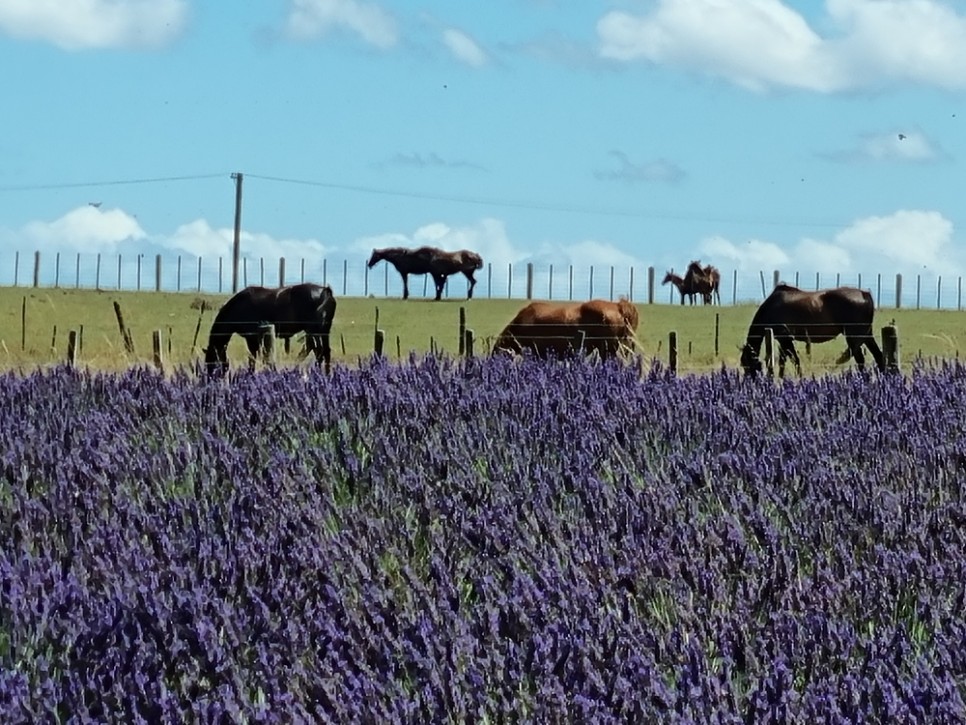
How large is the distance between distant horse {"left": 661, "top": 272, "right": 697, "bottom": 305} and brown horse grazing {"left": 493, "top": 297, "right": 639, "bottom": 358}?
3544 cm

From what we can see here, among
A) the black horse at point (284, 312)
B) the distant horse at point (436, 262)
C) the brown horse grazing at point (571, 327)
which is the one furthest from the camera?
the distant horse at point (436, 262)

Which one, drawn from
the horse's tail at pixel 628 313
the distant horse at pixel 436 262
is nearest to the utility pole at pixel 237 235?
the distant horse at pixel 436 262

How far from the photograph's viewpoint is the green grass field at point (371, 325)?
23.0m

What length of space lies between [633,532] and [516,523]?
0.28 meters

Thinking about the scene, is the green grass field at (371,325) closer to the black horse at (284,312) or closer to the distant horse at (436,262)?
the black horse at (284,312)

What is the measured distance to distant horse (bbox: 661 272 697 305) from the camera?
169ft

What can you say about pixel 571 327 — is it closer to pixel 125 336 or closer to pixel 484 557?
pixel 125 336

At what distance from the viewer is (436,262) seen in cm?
4600

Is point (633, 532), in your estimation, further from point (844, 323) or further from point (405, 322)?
point (405, 322)

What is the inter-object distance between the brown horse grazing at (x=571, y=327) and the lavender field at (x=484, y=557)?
927 centimetres

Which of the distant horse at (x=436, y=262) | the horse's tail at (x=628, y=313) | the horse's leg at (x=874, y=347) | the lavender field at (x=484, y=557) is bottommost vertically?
the lavender field at (x=484, y=557)

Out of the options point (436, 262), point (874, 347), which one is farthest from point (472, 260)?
point (874, 347)

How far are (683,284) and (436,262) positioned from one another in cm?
1042

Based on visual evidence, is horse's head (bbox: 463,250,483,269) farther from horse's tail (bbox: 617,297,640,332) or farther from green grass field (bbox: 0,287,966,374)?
Answer: horse's tail (bbox: 617,297,640,332)
